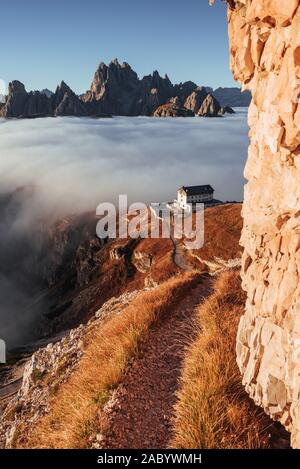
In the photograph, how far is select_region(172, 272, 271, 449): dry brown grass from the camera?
9836mm

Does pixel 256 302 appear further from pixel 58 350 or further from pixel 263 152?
pixel 58 350

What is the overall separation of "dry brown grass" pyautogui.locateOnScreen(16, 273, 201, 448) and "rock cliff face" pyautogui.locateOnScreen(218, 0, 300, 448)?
5157mm

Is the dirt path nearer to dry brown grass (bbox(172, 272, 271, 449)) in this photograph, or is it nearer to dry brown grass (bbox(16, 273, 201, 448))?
dry brown grass (bbox(16, 273, 201, 448))

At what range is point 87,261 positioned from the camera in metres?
162

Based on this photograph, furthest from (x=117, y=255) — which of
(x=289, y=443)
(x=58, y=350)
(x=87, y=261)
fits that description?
(x=289, y=443)

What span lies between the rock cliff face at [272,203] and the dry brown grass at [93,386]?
203 inches

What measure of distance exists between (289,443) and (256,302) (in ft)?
12.6

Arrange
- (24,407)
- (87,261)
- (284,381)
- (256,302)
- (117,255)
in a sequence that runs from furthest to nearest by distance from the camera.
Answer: (87,261)
(117,255)
(24,407)
(256,302)
(284,381)

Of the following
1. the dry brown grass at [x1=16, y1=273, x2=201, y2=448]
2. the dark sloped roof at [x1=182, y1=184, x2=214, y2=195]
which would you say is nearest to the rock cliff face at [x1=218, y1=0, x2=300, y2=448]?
the dry brown grass at [x1=16, y1=273, x2=201, y2=448]
